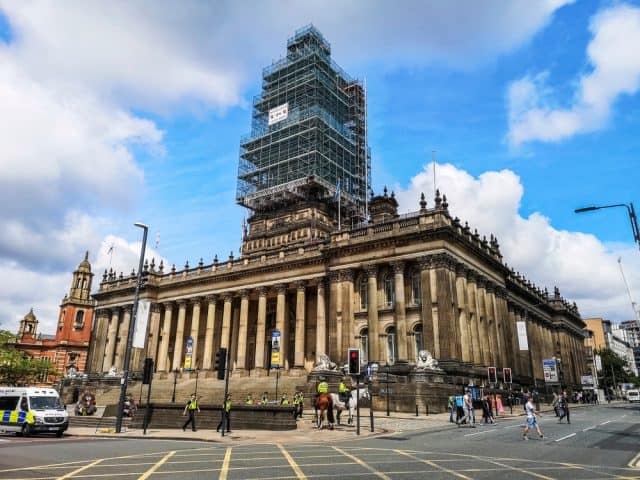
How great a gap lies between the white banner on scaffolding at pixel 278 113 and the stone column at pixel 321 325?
31.8 m

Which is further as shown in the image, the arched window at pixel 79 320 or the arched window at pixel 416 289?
the arched window at pixel 79 320

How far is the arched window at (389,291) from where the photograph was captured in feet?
146

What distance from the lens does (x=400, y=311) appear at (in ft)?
138

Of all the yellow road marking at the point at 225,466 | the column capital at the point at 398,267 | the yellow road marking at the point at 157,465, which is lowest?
the yellow road marking at the point at 157,465

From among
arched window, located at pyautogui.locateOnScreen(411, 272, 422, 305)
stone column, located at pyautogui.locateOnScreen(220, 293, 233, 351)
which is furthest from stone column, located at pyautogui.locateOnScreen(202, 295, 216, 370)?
A: arched window, located at pyautogui.locateOnScreen(411, 272, 422, 305)

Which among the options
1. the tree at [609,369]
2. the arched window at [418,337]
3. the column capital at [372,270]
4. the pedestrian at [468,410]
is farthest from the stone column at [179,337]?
the tree at [609,369]

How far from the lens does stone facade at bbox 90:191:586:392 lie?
41875mm

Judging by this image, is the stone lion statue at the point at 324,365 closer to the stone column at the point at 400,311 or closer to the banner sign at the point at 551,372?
the stone column at the point at 400,311

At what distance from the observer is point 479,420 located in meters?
30.3

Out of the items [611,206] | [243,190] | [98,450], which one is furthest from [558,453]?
[243,190]

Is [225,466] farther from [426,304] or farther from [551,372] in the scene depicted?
[551,372]

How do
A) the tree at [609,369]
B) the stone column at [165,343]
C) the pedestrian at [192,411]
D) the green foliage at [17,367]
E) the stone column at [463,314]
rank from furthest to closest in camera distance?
A: the tree at [609,369], the green foliage at [17,367], the stone column at [165,343], the stone column at [463,314], the pedestrian at [192,411]

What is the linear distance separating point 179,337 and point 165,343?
263 centimetres

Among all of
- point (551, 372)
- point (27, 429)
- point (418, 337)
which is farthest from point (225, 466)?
point (551, 372)
